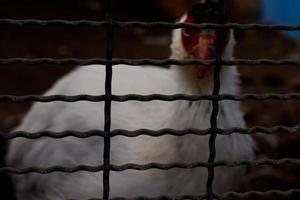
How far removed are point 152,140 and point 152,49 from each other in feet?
11.2

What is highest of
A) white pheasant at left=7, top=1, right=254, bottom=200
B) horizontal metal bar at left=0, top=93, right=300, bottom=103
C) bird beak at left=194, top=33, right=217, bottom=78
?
bird beak at left=194, top=33, right=217, bottom=78

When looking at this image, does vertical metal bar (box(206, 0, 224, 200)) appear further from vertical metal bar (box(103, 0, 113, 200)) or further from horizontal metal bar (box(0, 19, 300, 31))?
vertical metal bar (box(103, 0, 113, 200))

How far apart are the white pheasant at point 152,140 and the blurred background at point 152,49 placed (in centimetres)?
51

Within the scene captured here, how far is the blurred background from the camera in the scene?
3418 mm

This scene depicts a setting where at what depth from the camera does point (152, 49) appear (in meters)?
5.68

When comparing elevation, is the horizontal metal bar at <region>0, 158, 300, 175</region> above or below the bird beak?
below

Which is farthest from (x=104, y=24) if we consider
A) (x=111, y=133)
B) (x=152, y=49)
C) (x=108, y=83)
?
(x=152, y=49)

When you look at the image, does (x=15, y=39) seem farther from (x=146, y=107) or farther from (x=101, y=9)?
(x=146, y=107)

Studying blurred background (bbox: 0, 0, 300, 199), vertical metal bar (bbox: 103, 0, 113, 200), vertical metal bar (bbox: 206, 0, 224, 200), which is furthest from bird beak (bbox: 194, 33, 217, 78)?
blurred background (bbox: 0, 0, 300, 199)

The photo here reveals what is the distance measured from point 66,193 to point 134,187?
0.95ft

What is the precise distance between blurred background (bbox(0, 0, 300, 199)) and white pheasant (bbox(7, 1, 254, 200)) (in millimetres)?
505

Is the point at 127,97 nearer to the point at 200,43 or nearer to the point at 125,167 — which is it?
the point at 125,167

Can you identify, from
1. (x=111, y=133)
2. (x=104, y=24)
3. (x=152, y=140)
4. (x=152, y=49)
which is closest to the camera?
(x=104, y=24)

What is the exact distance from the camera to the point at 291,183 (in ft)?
10.3
